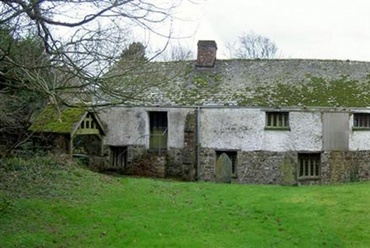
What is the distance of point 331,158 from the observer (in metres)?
27.3

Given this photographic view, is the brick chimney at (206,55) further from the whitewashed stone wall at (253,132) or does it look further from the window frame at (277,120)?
the window frame at (277,120)

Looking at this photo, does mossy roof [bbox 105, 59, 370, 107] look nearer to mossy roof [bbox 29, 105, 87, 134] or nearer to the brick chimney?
the brick chimney

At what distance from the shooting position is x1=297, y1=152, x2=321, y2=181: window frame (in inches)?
1082

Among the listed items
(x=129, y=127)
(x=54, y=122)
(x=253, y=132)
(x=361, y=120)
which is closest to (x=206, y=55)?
(x=253, y=132)

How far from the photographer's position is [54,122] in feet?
82.5

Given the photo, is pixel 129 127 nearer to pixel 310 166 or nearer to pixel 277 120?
pixel 277 120

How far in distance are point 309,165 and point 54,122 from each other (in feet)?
44.6

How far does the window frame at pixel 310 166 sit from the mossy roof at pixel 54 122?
11.8 meters

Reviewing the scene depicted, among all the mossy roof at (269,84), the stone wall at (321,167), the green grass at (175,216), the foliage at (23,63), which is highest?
the mossy roof at (269,84)

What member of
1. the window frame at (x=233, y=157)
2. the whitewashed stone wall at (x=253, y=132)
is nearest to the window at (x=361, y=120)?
the whitewashed stone wall at (x=253, y=132)

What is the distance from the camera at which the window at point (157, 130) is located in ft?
96.3

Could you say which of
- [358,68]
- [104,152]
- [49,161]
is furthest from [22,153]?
[358,68]

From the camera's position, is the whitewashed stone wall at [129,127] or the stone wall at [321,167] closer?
the stone wall at [321,167]

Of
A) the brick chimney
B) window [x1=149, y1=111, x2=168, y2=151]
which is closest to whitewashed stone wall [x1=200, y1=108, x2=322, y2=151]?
window [x1=149, y1=111, x2=168, y2=151]
